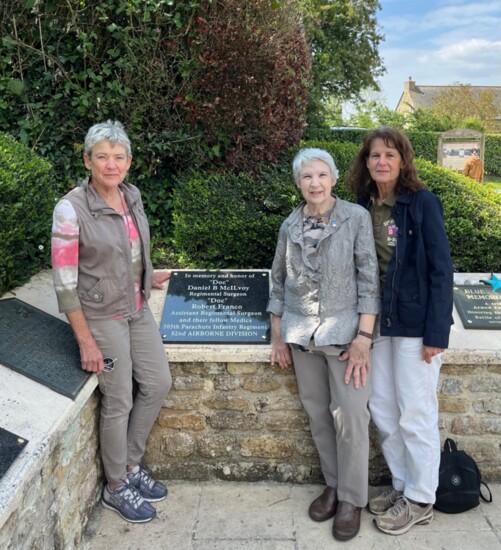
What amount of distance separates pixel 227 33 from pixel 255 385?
9.62ft

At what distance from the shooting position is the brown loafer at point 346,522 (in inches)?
114

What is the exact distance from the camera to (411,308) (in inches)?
107

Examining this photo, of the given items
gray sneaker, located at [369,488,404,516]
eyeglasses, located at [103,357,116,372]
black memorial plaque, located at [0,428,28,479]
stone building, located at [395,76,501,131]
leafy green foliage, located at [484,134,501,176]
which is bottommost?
gray sneaker, located at [369,488,404,516]

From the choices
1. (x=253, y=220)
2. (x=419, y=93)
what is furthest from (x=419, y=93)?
(x=253, y=220)

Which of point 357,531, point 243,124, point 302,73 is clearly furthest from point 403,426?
point 302,73

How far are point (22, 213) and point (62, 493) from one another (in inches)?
64.7

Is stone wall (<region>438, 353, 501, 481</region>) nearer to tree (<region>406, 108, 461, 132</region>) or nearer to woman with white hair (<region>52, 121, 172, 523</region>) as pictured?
woman with white hair (<region>52, 121, 172, 523</region>)

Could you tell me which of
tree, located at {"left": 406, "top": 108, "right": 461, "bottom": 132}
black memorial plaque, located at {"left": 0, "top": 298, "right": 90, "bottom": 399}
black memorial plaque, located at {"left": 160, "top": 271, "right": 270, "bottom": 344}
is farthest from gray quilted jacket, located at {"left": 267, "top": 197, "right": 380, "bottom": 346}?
tree, located at {"left": 406, "top": 108, "right": 461, "bottom": 132}

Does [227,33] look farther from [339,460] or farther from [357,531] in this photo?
[357,531]

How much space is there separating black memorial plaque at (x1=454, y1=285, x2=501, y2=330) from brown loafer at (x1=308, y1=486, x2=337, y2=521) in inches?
51.7

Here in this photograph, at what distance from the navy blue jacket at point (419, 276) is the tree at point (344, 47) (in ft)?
68.0

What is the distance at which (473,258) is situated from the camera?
4188mm

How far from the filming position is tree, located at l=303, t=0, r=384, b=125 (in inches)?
906

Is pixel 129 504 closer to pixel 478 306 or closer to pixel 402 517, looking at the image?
pixel 402 517
